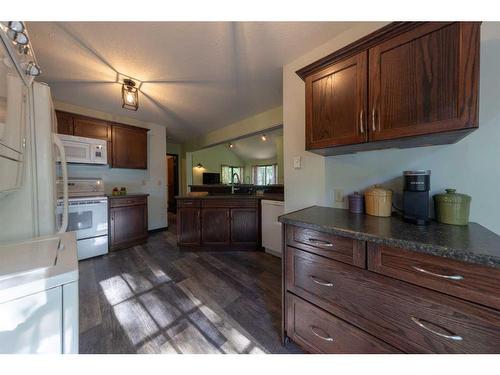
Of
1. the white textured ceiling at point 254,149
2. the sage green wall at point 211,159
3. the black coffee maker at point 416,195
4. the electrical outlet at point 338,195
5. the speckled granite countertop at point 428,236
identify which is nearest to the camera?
the speckled granite countertop at point 428,236

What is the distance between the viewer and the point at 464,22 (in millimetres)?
809

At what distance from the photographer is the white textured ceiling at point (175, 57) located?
1.42 metres

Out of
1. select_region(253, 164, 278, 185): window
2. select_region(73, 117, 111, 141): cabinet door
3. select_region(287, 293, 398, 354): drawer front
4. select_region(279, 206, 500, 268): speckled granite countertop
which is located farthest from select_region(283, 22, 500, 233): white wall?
select_region(253, 164, 278, 185): window

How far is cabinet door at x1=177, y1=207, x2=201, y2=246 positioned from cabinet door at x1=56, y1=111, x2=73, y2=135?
2.00m

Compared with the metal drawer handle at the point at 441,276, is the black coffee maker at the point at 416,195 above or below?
above

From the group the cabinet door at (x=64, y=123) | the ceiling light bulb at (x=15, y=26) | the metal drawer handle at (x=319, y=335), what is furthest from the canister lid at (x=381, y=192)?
the cabinet door at (x=64, y=123)

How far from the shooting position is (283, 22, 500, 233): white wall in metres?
0.98

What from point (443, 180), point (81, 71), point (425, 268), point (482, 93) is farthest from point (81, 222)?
point (482, 93)

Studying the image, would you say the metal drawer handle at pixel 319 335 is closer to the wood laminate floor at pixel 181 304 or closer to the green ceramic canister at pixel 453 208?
the wood laminate floor at pixel 181 304

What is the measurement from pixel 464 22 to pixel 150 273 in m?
3.13

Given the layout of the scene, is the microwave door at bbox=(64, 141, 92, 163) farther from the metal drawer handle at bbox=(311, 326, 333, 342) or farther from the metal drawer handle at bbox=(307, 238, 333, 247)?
the metal drawer handle at bbox=(311, 326, 333, 342)

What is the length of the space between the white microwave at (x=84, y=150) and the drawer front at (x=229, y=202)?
1.78 meters

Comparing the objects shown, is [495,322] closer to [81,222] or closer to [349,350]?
[349,350]

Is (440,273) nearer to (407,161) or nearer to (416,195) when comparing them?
(416,195)
